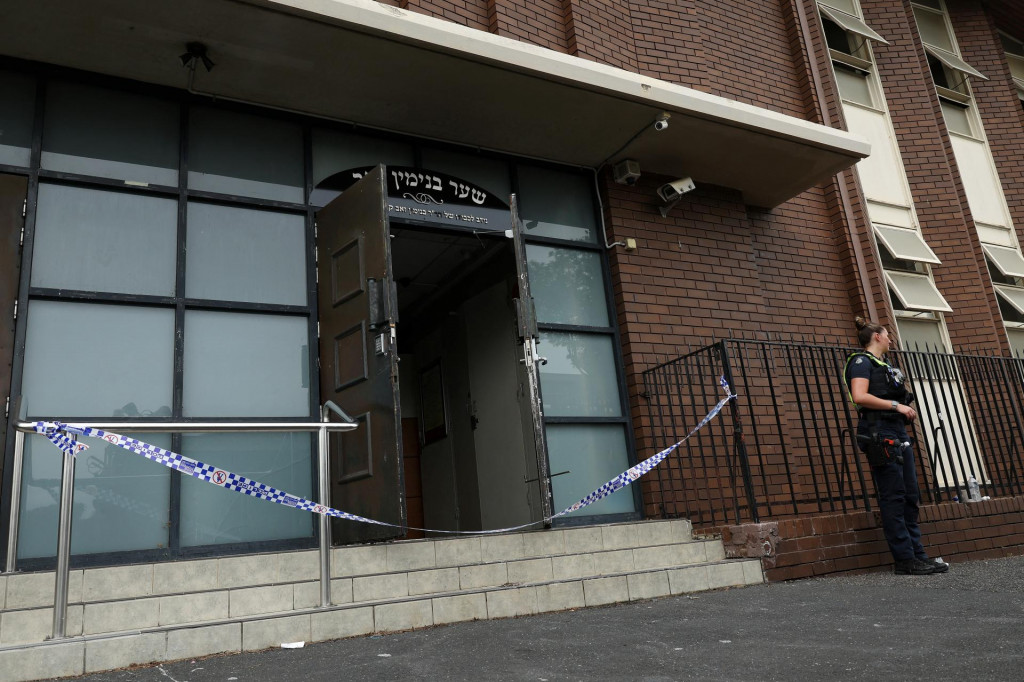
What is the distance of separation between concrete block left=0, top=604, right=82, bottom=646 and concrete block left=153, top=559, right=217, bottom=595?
0.56 m

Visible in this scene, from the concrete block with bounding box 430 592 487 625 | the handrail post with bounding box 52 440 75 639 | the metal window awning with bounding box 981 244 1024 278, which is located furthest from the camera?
the metal window awning with bounding box 981 244 1024 278

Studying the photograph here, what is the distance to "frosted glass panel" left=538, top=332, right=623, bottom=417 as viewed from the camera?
7145 millimetres

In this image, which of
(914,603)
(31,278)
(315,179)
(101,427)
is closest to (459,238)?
(315,179)


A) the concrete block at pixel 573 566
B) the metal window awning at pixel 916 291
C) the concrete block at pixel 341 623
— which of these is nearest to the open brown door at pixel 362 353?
the concrete block at pixel 341 623

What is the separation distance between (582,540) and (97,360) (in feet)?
11.4

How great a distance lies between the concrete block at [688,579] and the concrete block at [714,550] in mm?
481

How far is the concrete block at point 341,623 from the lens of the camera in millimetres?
4160

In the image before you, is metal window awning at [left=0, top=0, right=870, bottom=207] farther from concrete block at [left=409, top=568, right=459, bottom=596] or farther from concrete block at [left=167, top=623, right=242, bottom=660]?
concrete block at [left=167, top=623, right=242, bottom=660]

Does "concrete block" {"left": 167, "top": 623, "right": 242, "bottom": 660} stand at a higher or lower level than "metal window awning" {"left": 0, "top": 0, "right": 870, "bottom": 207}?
lower

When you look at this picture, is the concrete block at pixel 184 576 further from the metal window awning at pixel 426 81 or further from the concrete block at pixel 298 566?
the metal window awning at pixel 426 81

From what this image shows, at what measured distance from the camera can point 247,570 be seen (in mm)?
4848

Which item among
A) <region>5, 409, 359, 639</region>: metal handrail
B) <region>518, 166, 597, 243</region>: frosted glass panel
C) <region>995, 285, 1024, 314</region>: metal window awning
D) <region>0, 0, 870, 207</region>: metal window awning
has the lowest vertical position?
<region>5, 409, 359, 639</region>: metal handrail

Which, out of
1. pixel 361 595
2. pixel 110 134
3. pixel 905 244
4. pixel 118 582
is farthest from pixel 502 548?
pixel 905 244

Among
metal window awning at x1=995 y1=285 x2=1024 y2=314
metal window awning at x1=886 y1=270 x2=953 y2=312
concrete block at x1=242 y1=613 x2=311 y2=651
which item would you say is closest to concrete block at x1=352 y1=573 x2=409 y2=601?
concrete block at x1=242 y1=613 x2=311 y2=651
